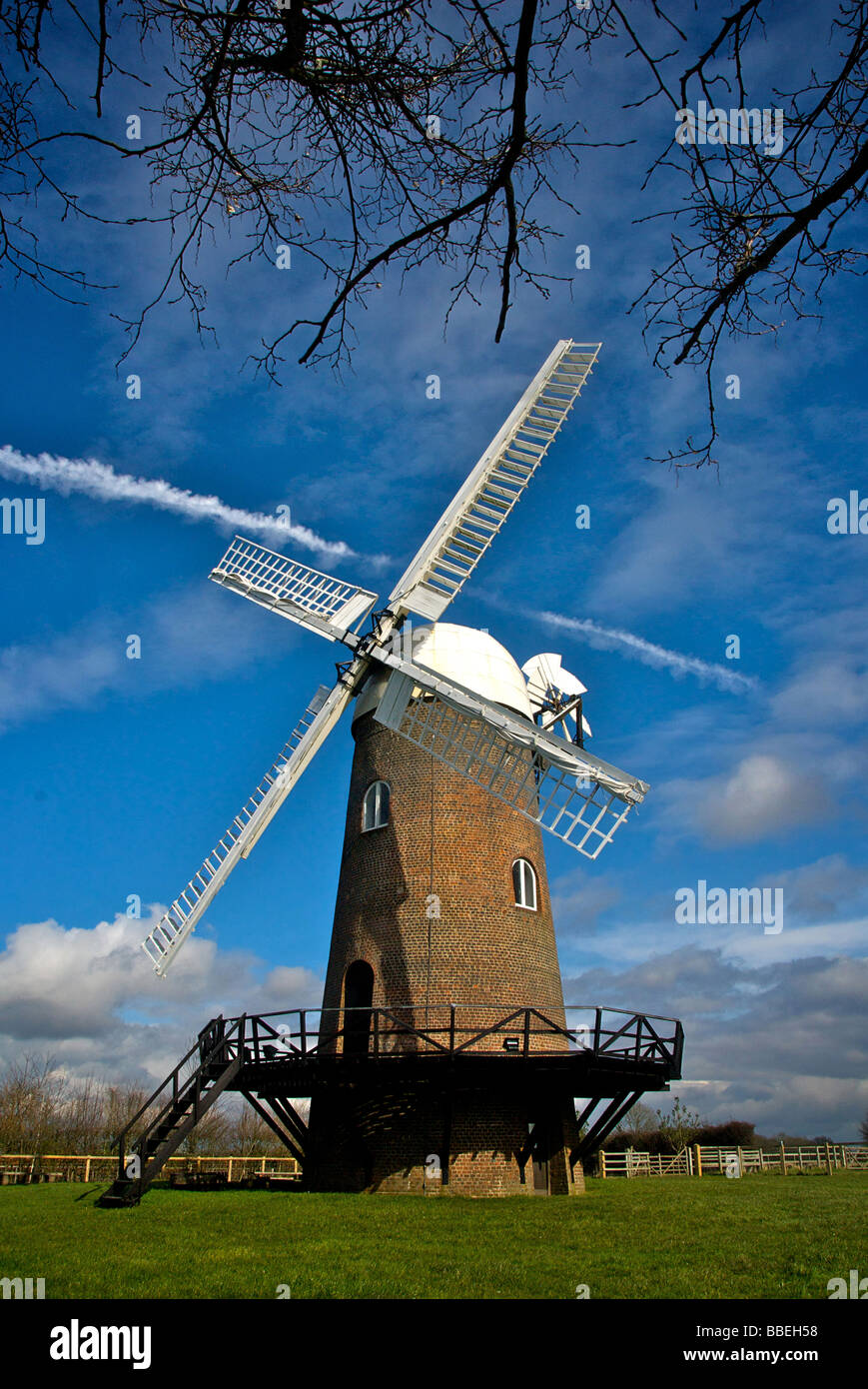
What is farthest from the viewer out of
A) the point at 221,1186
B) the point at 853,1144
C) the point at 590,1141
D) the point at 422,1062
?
the point at 853,1144

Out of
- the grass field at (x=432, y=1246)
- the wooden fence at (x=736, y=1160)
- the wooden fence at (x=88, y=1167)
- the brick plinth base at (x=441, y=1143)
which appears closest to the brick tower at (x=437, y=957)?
the brick plinth base at (x=441, y=1143)

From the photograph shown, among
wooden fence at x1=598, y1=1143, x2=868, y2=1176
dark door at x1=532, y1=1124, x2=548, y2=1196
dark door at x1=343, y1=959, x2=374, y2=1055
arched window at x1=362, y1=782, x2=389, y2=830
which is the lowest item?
wooden fence at x1=598, y1=1143, x2=868, y2=1176

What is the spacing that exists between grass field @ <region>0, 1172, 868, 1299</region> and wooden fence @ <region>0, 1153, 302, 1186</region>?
34.3 feet

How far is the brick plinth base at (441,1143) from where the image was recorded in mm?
16344

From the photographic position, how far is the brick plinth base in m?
16.3

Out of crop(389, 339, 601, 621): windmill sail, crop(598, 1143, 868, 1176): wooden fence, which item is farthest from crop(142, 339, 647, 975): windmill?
crop(598, 1143, 868, 1176): wooden fence

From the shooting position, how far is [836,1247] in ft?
34.9

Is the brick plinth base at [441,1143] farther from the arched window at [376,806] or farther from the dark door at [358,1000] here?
the arched window at [376,806]

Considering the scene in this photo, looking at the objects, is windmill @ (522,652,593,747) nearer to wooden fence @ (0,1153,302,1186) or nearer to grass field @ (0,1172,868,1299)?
grass field @ (0,1172,868,1299)

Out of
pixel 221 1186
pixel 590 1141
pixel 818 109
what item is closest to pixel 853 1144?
pixel 590 1141

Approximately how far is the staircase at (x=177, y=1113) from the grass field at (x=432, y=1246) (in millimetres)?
495

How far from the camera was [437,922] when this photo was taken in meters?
18.1

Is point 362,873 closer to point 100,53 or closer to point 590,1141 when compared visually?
point 590,1141
